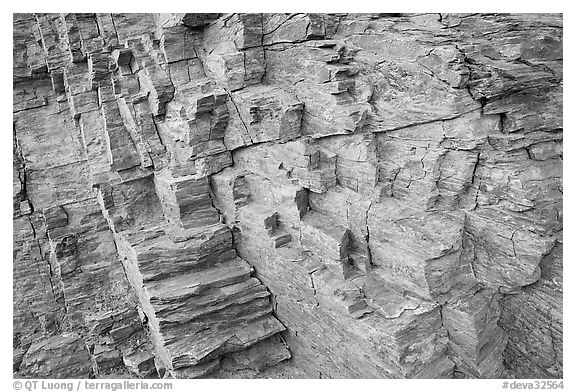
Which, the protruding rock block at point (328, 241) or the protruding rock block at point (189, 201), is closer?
the protruding rock block at point (328, 241)

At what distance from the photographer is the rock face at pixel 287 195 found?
11062 mm

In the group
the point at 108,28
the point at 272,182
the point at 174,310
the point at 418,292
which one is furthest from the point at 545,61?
the point at 108,28

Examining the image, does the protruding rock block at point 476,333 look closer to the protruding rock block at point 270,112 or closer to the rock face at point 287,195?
the rock face at point 287,195

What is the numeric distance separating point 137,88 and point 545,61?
12.8 metres

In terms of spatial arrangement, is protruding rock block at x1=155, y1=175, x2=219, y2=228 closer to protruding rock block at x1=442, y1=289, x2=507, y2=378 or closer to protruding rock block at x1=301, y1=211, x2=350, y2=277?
protruding rock block at x1=301, y1=211, x2=350, y2=277

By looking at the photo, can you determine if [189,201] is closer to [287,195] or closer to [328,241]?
[287,195]

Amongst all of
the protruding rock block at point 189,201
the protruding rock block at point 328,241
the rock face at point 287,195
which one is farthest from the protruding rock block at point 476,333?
the protruding rock block at point 189,201

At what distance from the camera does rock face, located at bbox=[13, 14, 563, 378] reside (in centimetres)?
1106

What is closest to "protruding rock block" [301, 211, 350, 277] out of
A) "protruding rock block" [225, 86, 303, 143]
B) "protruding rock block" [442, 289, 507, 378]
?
"protruding rock block" [225, 86, 303, 143]

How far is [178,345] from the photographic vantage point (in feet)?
43.9

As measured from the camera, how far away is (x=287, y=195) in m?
13.6

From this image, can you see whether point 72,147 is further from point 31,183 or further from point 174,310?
point 174,310

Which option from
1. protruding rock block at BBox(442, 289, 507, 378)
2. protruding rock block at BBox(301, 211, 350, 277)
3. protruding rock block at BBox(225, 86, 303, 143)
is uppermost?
protruding rock block at BBox(225, 86, 303, 143)

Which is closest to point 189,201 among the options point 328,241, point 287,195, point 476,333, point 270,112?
point 287,195
